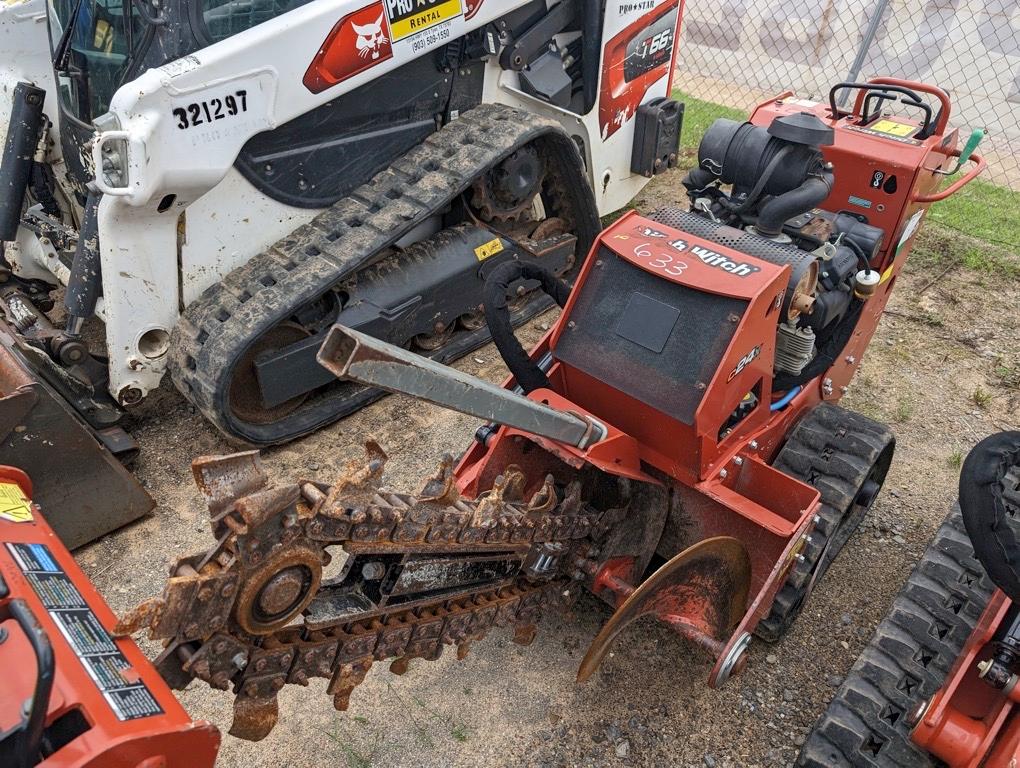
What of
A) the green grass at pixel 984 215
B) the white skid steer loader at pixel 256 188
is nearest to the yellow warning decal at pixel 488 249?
the white skid steer loader at pixel 256 188

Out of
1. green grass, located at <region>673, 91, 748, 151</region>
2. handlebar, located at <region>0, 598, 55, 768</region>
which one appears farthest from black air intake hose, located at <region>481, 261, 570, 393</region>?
green grass, located at <region>673, 91, 748, 151</region>

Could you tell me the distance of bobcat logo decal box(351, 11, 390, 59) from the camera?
3942 mm

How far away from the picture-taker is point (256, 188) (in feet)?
13.0

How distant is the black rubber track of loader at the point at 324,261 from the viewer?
148 inches

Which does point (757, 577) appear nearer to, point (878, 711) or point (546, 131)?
point (878, 711)

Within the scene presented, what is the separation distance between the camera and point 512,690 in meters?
3.05

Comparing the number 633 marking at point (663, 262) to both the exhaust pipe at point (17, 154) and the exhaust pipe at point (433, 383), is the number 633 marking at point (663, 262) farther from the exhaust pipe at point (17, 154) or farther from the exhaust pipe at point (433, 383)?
the exhaust pipe at point (17, 154)

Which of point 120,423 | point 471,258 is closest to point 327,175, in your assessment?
point 471,258

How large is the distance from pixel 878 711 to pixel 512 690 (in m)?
1.20

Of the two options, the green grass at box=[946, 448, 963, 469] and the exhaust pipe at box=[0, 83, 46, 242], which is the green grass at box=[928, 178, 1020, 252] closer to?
the green grass at box=[946, 448, 963, 469]

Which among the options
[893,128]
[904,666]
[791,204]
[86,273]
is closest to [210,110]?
[86,273]

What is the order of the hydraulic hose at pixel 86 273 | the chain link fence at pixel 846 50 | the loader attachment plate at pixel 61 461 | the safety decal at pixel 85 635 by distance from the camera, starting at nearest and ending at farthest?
the safety decal at pixel 85 635, the loader attachment plate at pixel 61 461, the hydraulic hose at pixel 86 273, the chain link fence at pixel 846 50

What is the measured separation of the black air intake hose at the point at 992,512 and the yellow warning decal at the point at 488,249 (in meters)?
2.80

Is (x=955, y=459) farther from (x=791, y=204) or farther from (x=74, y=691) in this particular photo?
(x=74, y=691)
